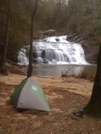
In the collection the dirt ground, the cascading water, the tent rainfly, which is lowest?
the dirt ground

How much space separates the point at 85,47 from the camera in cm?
3027

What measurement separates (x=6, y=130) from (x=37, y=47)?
77.7 ft

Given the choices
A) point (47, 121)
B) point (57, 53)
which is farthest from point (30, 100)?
point (57, 53)

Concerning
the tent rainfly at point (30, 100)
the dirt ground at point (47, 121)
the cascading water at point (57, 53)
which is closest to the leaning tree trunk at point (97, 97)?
the dirt ground at point (47, 121)

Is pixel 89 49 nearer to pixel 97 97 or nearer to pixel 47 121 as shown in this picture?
pixel 97 97

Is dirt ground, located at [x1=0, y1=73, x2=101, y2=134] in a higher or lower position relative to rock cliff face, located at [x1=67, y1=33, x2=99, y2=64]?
lower

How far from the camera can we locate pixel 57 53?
87.5ft

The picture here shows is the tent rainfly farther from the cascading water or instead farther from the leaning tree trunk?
the cascading water

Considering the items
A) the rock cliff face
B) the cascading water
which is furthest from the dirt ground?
the rock cliff face

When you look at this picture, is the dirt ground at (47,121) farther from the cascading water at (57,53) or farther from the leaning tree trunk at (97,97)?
the cascading water at (57,53)

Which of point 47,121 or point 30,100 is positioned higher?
point 30,100

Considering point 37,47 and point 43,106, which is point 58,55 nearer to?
point 37,47

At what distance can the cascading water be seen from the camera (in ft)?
84.0

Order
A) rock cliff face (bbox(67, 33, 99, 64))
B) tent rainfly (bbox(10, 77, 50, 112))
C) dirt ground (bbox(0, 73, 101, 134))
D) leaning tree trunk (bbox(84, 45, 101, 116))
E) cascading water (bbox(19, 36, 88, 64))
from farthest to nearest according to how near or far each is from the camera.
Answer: rock cliff face (bbox(67, 33, 99, 64))
cascading water (bbox(19, 36, 88, 64))
tent rainfly (bbox(10, 77, 50, 112))
leaning tree trunk (bbox(84, 45, 101, 116))
dirt ground (bbox(0, 73, 101, 134))
